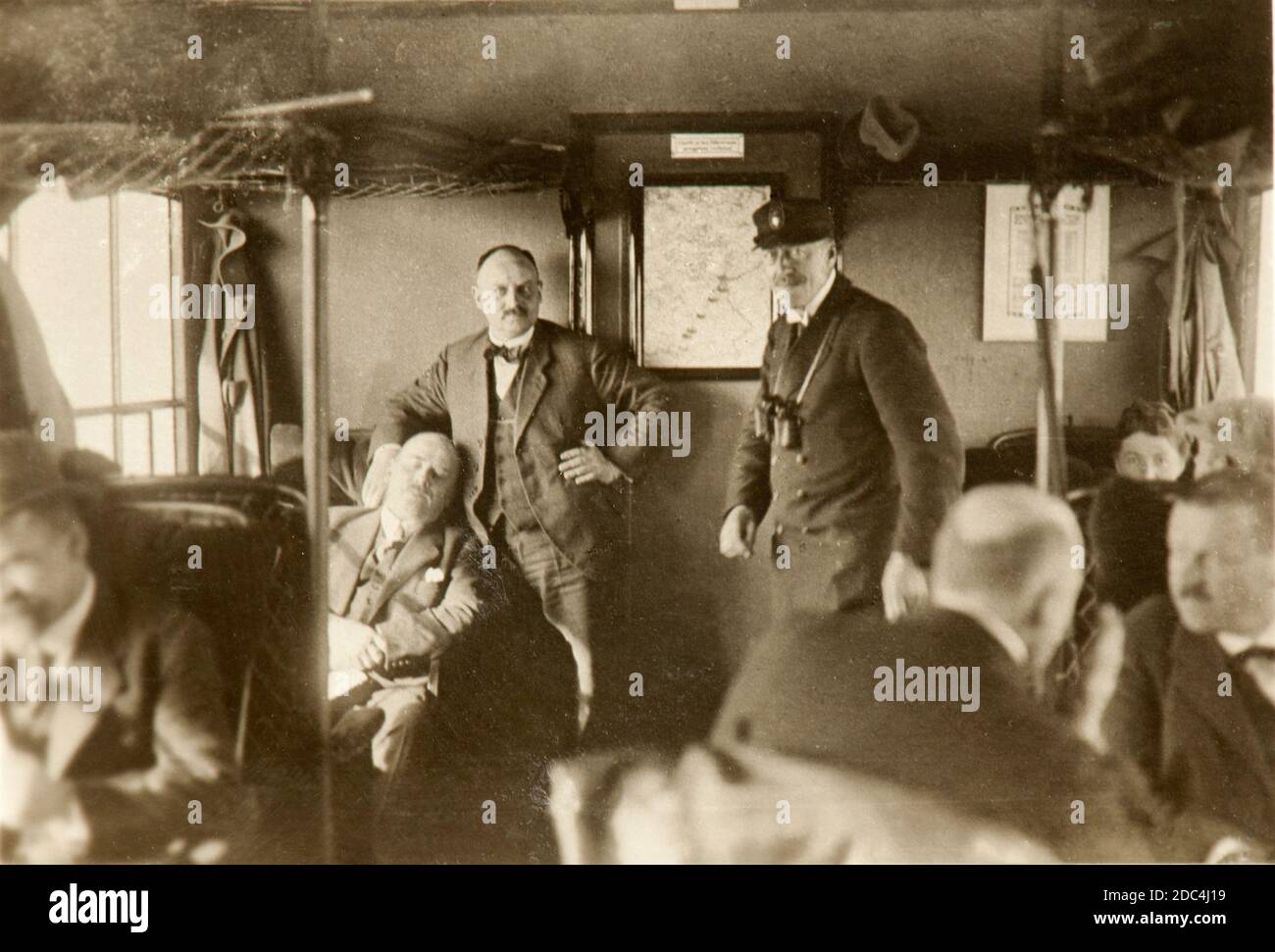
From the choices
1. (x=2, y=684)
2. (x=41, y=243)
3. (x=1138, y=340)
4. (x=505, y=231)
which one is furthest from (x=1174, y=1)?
(x=2, y=684)

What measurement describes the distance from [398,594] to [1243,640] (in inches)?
85.7

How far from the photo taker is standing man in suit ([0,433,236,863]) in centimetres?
284

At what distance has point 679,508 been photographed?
2828 millimetres

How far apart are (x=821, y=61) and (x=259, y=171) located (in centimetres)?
145

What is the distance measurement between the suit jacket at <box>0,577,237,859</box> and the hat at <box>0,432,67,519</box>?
27cm

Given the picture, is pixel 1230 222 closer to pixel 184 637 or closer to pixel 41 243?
pixel 184 637

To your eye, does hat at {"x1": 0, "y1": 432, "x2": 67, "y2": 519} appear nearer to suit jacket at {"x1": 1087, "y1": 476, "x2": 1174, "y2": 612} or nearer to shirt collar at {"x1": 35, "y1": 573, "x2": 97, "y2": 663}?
shirt collar at {"x1": 35, "y1": 573, "x2": 97, "y2": 663}

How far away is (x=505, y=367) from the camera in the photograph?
2.81 m

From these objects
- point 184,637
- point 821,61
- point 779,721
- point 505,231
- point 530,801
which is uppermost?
point 821,61

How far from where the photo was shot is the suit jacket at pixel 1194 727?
2840 mm

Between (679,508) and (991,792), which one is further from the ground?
(679,508)
